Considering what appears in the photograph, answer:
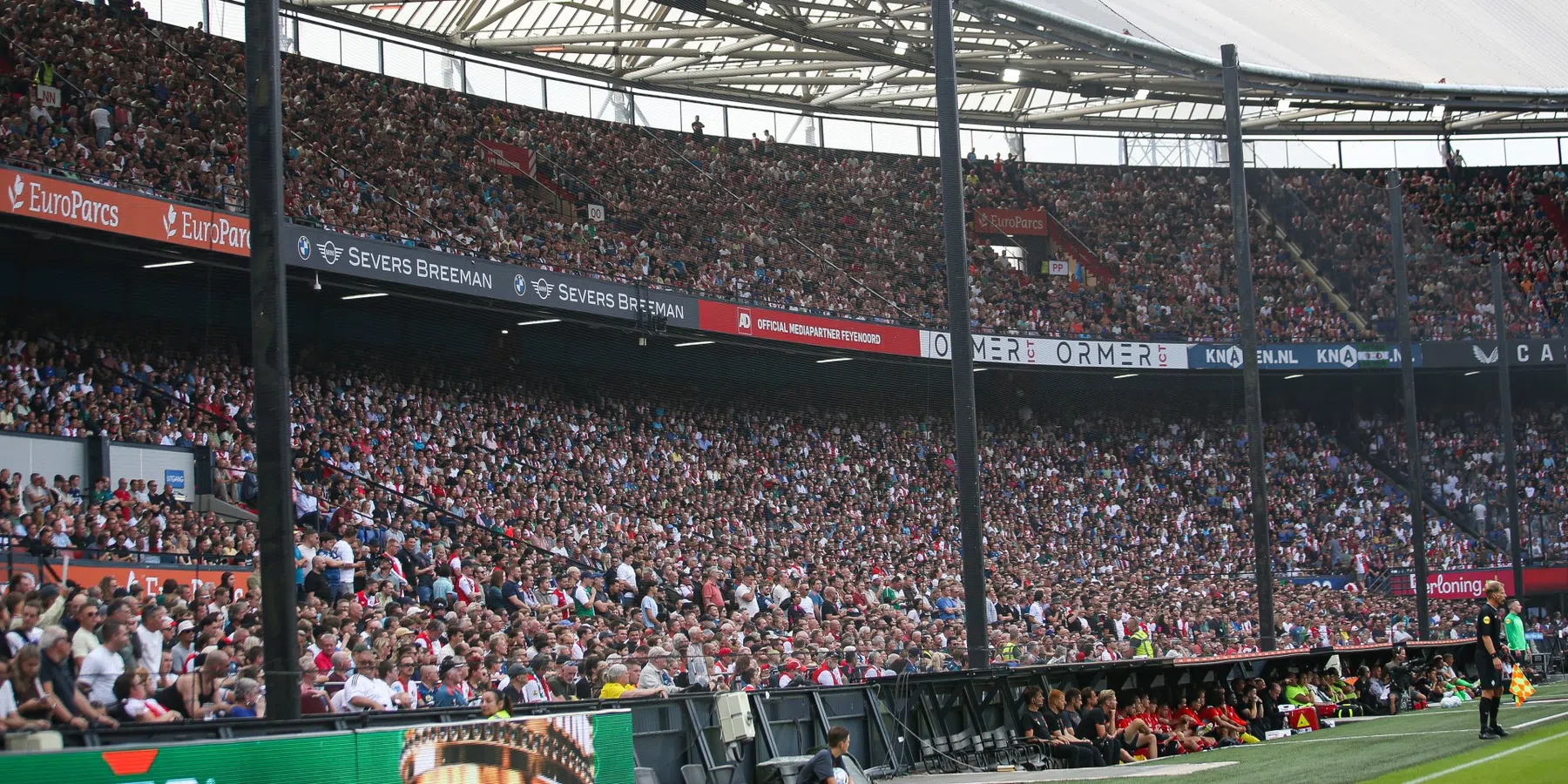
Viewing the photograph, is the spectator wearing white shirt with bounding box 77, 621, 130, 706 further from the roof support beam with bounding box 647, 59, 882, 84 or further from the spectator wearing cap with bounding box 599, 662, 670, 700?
the roof support beam with bounding box 647, 59, 882, 84

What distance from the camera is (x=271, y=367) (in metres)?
9.38

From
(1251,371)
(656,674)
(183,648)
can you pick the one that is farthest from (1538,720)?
(183,648)

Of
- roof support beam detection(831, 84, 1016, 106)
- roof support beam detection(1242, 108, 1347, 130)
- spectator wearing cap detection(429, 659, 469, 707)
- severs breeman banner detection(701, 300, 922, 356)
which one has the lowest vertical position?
spectator wearing cap detection(429, 659, 469, 707)

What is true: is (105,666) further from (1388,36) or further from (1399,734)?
(1388,36)

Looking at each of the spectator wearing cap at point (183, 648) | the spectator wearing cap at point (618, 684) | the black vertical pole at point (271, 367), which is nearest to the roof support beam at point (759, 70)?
the spectator wearing cap at point (618, 684)

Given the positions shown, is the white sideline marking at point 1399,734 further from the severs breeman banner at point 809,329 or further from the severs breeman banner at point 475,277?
the severs breeman banner at point 809,329

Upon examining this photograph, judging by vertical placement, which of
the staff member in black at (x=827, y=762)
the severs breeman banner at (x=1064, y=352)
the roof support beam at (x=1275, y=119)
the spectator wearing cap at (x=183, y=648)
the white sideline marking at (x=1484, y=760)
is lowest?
the white sideline marking at (x=1484, y=760)

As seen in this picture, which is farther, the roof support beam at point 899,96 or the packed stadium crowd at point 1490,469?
the roof support beam at point 899,96

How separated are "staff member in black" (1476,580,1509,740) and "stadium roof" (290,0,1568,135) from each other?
57.4 ft

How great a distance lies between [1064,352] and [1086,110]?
9240 millimetres

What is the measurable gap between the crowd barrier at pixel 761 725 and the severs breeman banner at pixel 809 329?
44.6 feet

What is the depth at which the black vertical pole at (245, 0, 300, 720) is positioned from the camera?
8.91 meters

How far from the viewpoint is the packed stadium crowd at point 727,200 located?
23.5 meters

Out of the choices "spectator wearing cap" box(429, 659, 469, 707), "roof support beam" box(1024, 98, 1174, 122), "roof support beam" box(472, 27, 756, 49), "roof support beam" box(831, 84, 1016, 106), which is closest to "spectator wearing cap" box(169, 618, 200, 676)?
"spectator wearing cap" box(429, 659, 469, 707)
